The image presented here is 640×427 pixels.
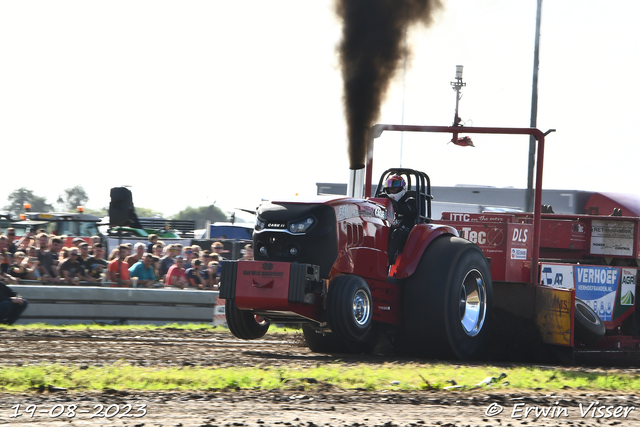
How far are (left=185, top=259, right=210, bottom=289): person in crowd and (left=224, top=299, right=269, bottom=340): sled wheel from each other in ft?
16.4

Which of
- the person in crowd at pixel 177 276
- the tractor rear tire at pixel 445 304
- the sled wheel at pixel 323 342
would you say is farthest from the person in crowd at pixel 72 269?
the tractor rear tire at pixel 445 304

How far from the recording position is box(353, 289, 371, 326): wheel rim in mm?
7508

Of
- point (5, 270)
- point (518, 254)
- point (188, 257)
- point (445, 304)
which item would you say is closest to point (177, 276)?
point (188, 257)

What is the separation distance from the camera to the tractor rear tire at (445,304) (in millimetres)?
7957

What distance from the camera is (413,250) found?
27.1 ft

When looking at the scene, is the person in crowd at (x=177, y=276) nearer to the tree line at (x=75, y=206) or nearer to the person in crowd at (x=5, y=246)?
the person in crowd at (x=5, y=246)

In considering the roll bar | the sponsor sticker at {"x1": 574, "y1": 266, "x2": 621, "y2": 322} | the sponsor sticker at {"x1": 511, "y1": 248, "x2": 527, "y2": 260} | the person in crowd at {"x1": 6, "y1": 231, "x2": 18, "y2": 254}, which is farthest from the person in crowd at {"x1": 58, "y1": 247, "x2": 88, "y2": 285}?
the sponsor sticker at {"x1": 574, "y1": 266, "x2": 621, "y2": 322}

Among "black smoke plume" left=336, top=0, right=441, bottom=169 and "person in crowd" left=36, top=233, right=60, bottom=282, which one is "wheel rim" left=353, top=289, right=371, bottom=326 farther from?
"person in crowd" left=36, top=233, right=60, bottom=282

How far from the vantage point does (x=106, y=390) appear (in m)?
5.36

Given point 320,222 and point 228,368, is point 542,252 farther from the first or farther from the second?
point 228,368

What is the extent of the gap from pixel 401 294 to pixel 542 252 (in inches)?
157

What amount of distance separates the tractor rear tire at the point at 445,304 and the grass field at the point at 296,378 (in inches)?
33.5

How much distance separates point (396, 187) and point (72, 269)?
19.2 ft

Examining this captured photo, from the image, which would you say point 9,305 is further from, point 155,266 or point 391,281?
point 391,281
